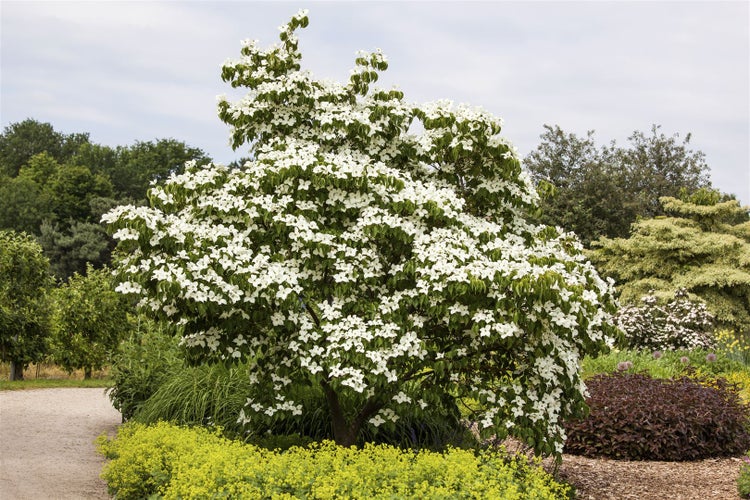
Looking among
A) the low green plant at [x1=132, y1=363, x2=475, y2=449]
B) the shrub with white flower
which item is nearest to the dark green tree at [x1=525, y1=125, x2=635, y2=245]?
the shrub with white flower

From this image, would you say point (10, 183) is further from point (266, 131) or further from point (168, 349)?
point (266, 131)

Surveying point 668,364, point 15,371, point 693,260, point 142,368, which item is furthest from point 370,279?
point 693,260

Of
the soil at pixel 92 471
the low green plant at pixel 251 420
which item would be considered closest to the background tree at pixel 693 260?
the soil at pixel 92 471

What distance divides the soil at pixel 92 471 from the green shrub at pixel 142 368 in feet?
2.29

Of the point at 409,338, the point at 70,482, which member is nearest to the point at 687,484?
the point at 409,338

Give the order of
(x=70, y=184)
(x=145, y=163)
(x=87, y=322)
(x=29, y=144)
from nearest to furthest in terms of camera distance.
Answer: (x=87, y=322)
(x=70, y=184)
(x=145, y=163)
(x=29, y=144)

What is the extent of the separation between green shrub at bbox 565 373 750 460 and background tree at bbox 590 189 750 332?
12436 mm

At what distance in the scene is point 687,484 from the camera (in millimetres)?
7367

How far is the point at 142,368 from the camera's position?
29.8ft

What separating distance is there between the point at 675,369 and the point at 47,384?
43.3 feet

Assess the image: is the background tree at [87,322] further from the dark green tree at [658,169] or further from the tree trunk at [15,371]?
the dark green tree at [658,169]

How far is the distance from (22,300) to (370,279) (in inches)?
510

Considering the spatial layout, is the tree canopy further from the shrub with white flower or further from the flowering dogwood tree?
the flowering dogwood tree

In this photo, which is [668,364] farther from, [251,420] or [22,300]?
[22,300]
